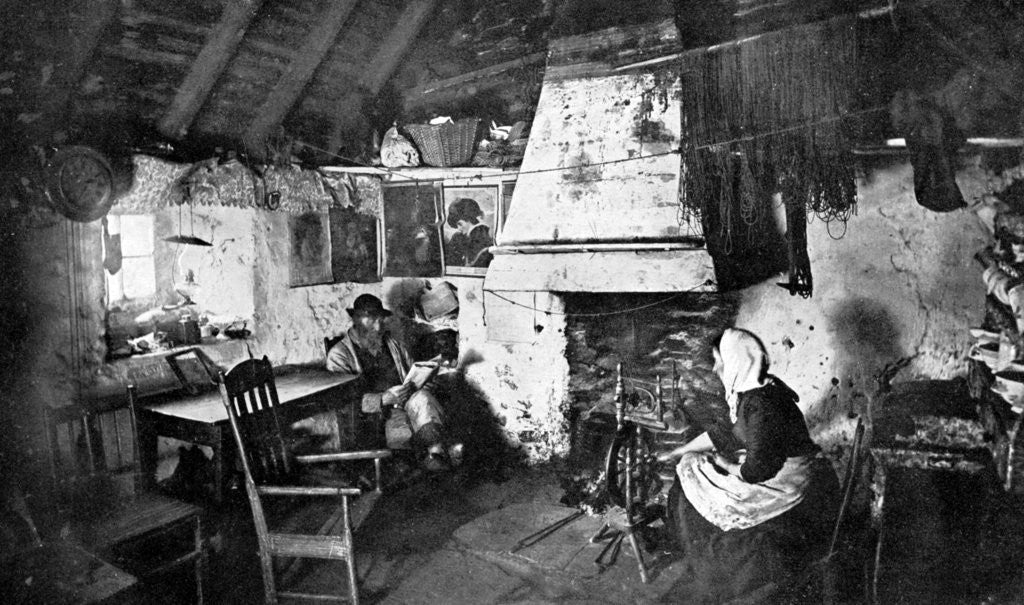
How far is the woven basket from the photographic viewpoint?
18.5ft

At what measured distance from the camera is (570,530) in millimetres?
4613

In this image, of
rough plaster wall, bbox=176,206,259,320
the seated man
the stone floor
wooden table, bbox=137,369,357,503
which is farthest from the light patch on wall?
rough plaster wall, bbox=176,206,259,320

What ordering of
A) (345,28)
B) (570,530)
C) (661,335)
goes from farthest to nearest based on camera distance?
1. (345,28)
2. (661,335)
3. (570,530)

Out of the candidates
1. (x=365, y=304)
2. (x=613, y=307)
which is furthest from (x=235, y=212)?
(x=613, y=307)

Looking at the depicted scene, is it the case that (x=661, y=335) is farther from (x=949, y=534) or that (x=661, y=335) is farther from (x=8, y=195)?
(x=8, y=195)

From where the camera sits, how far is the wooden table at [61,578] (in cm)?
285

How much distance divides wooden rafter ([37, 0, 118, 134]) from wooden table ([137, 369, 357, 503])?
2109 millimetres

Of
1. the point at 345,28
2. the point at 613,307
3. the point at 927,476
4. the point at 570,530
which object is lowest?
the point at 570,530

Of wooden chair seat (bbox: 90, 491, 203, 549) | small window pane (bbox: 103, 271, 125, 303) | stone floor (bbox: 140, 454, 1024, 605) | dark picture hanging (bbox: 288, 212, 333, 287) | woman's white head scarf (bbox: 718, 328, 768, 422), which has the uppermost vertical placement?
dark picture hanging (bbox: 288, 212, 333, 287)

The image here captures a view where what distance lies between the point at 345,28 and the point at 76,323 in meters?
3.28

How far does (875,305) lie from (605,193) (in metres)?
2.34

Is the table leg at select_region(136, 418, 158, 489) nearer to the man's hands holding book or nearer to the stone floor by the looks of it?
the stone floor

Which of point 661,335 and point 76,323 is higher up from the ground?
point 76,323

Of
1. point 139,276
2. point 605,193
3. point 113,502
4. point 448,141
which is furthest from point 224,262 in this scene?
point 605,193
